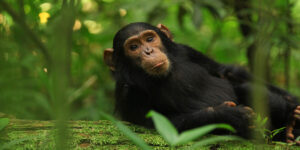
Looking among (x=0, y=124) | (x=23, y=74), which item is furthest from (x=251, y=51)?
(x=0, y=124)

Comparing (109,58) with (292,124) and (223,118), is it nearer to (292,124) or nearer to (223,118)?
(223,118)

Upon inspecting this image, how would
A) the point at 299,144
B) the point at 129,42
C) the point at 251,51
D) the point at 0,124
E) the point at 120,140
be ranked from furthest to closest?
the point at 251,51, the point at 129,42, the point at 299,144, the point at 120,140, the point at 0,124

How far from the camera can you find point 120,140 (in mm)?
2680

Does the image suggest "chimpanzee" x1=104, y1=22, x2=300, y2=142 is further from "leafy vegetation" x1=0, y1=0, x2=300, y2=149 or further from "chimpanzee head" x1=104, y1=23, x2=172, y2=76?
"leafy vegetation" x1=0, y1=0, x2=300, y2=149

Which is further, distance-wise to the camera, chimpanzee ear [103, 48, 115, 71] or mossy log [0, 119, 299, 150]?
chimpanzee ear [103, 48, 115, 71]

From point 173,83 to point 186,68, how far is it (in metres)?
0.33

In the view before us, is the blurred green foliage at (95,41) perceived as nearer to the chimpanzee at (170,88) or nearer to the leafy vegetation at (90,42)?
the leafy vegetation at (90,42)

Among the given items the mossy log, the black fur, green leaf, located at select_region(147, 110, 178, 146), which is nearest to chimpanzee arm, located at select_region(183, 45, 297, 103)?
the black fur

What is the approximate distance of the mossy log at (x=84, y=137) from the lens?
247cm

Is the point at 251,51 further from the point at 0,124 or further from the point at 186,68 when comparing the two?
the point at 0,124

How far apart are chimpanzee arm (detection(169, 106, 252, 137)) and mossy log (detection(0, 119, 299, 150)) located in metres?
Answer: 0.25

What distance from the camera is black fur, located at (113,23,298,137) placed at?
318cm

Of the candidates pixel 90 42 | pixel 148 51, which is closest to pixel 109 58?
pixel 148 51

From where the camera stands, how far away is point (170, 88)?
3580mm
